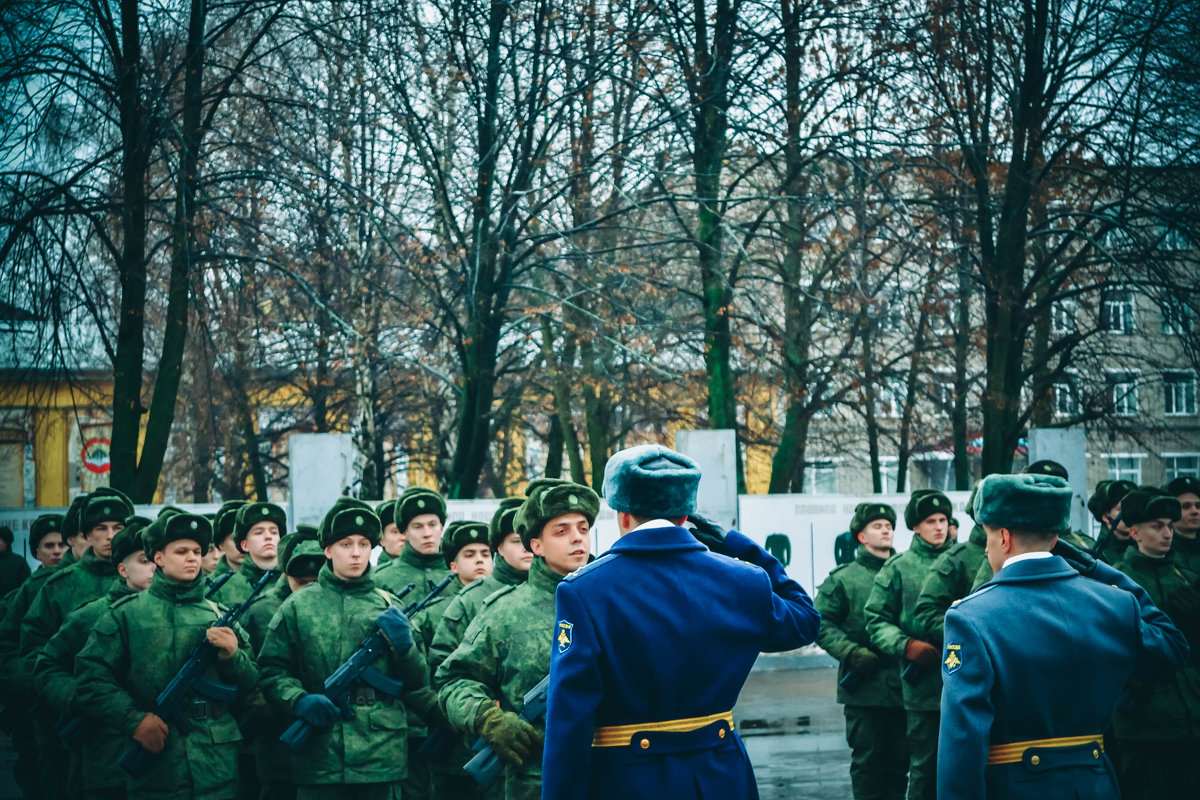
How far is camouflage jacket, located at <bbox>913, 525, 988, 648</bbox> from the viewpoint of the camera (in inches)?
317

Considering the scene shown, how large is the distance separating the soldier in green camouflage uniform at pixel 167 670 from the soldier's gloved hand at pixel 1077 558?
4270 mm

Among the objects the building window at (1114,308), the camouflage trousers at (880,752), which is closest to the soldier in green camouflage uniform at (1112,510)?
the camouflage trousers at (880,752)

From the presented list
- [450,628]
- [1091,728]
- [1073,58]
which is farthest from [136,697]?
[1073,58]

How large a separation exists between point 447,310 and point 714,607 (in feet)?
39.6

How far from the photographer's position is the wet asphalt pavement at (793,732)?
10047 mm

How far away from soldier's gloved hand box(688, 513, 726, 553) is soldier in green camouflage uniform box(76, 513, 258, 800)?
3592mm

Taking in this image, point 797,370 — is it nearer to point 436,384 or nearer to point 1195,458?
point 436,384

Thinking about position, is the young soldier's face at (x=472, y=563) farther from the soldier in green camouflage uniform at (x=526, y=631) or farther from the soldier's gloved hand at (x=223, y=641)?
the soldier in green camouflage uniform at (x=526, y=631)

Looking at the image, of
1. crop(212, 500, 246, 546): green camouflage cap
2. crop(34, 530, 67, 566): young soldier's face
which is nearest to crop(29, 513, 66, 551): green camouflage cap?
crop(34, 530, 67, 566): young soldier's face

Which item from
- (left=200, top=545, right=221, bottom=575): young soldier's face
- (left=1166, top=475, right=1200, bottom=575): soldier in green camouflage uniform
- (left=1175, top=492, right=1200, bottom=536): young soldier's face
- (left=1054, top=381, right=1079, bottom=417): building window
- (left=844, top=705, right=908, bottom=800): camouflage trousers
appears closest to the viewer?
(left=1166, top=475, right=1200, bottom=575): soldier in green camouflage uniform

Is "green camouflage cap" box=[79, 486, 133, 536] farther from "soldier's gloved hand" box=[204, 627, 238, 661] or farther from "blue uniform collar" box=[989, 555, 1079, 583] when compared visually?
"blue uniform collar" box=[989, 555, 1079, 583]

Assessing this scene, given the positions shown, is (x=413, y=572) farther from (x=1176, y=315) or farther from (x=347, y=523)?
(x=1176, y=315)

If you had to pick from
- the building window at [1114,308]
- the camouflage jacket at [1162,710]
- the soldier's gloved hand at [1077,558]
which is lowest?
the camouflage jacket at [1162,710]

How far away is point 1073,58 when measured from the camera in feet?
53.7
